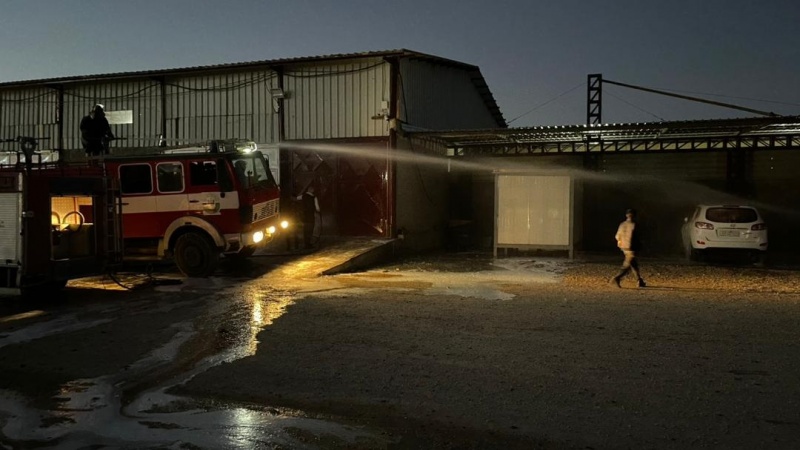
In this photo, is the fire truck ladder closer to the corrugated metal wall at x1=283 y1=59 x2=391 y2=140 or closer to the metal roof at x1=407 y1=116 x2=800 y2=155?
the corrugated metal wall at x1=283 y1=59 x2=391 y2=140

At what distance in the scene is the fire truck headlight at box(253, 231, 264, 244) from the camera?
43.2 feet

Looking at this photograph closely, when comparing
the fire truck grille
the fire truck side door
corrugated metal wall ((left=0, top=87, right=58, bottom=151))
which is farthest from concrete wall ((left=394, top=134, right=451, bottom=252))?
corrugated metal wall ((left=0, top=87, right=58, bottom=151))

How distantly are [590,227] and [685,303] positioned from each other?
13.8 m

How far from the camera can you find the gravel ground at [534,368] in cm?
488

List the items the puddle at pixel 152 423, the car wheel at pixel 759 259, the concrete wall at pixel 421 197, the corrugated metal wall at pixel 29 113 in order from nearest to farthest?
the puddle at pixel 152 423
the car wheel at pixel 759 259
the concrete wall at pixel 421 197
the corrugated metal wall at pixel 29 113

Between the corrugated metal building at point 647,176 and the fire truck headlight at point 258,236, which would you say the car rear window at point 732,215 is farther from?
the fire truck headlight at point 258,236

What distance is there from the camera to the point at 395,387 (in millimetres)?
5922

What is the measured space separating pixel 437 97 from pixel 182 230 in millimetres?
10715

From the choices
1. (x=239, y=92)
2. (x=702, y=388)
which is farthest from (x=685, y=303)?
(x=239, y=92)

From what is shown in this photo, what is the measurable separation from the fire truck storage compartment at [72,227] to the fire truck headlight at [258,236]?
10.4 ft

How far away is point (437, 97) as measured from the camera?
20750 millimetres

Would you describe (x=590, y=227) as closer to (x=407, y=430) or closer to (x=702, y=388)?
(x=702, y=388)

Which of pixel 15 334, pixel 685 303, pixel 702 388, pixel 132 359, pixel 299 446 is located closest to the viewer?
pixel 299 446

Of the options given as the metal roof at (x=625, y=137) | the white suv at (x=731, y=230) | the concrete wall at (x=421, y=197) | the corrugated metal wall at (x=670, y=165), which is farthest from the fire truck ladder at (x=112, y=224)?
the corrugated metal wall at (x=670, y=165)
